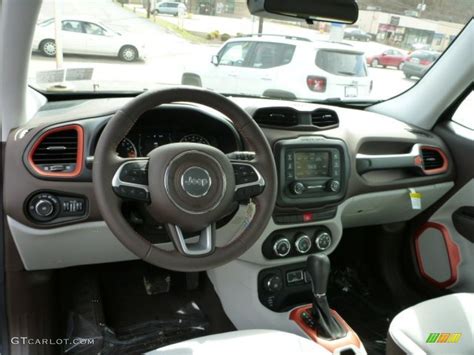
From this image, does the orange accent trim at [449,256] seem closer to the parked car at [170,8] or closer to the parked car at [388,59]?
the parked car at [388,59]

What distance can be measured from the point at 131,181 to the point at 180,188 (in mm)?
142

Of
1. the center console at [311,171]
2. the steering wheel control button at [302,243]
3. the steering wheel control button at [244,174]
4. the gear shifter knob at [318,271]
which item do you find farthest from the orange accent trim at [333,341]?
the steering wheel control button at [244,174]

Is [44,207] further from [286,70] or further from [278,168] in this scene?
[286,70]

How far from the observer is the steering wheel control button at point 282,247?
2043 millimetres

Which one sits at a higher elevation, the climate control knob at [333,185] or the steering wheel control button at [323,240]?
the climate control knob at [333,185]

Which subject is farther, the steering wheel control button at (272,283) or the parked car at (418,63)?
the parked car at (418,63)

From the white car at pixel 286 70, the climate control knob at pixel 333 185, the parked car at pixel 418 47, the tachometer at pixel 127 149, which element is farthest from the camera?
the parked car at pixel 418 47

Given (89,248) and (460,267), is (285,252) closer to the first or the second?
(89,248)

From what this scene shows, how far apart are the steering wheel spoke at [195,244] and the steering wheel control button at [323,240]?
89 cm

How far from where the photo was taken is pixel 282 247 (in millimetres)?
2061

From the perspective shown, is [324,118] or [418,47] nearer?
[324,118]

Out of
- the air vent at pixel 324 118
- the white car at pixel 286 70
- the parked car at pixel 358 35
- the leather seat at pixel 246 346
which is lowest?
the leather seat at pixel 246 346

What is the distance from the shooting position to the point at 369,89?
2691 millimetres

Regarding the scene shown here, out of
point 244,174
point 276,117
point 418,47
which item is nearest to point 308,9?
point 244,174
